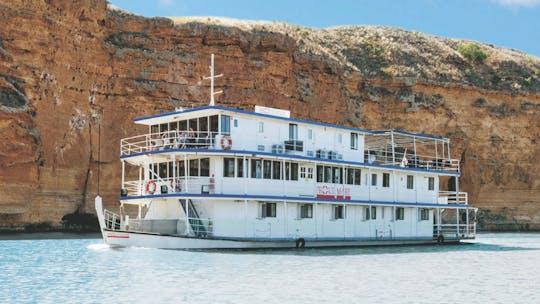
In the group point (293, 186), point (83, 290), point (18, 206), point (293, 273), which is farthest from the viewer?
point (18, 206)

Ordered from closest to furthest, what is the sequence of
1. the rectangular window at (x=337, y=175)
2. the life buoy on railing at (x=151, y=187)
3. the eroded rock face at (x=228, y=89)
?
the life buoy on railing at (x=151, y=187), the rectangular window at (x=337, y=175), the eroded rock face at (x=228, y=89)

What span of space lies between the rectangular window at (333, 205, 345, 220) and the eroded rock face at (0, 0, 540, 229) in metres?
23.9

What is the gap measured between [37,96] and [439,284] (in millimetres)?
38867

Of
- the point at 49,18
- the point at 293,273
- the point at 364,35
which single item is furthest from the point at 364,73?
the point at 293,273

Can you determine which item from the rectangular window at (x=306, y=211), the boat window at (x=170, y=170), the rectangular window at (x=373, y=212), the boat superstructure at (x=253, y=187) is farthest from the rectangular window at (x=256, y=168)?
the rectangular window at (x=373, y=212)

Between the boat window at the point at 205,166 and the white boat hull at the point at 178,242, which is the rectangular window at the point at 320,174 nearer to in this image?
the white boat hull at the point at 178,242

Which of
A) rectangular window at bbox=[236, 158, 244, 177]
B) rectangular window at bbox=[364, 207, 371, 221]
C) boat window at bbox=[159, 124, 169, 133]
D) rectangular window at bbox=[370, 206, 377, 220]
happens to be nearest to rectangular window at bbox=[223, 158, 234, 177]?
rectangular window at bbox=[236, 158, 244, 177]

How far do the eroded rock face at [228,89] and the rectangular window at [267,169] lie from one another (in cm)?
2320

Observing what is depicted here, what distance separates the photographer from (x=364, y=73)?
239ft

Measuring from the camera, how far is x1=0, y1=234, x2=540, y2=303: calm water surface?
19.6m

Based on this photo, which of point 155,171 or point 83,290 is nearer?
point 83,290

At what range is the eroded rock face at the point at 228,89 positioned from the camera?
5212 cm

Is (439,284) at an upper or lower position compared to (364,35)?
lower

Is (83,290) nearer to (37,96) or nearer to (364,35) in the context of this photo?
(37,96)
